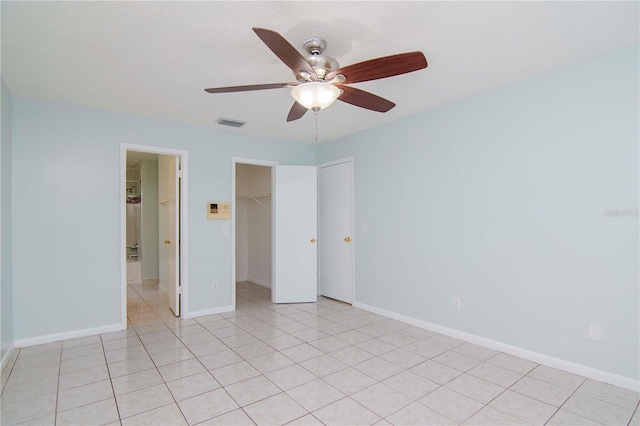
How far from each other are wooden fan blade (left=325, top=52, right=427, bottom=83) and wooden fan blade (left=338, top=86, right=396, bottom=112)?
19 centimetres

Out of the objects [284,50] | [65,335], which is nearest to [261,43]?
[284,50]

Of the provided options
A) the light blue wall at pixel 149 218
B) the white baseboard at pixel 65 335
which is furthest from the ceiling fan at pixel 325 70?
the light blue wall at pixel 149 218

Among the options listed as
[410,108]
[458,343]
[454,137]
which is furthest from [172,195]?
[458,343]

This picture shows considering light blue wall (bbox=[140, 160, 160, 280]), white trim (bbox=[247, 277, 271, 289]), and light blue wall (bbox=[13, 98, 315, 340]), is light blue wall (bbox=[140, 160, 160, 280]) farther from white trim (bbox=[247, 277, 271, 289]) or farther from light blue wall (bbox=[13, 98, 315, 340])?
light blue wall (bbox=[13, 98, 315, 340])

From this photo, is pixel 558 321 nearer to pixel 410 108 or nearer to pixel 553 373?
pixel 553 373

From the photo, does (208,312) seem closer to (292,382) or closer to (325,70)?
(292,382)

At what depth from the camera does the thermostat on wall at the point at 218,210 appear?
429 centimetres

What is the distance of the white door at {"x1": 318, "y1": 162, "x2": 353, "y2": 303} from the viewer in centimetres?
473

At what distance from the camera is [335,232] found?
4.95 m

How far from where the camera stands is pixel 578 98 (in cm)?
255

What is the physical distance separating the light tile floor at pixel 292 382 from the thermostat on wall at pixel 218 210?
1.41m

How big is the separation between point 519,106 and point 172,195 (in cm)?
403

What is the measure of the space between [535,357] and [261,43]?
3.24m

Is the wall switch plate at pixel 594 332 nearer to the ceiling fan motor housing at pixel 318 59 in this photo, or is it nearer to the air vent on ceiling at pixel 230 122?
the ceiling fan motor housing at pixel 318 59
